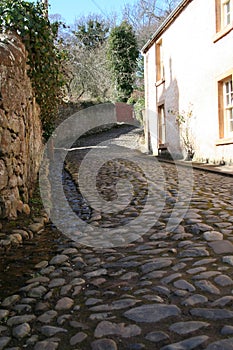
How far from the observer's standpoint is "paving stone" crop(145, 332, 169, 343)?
1.62 metres

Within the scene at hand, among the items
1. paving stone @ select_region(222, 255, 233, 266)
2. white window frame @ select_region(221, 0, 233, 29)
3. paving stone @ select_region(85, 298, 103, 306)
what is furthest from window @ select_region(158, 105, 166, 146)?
paving stone @ select_region(85, 298, 103, 306)

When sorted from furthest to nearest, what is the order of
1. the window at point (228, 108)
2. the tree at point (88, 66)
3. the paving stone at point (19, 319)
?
the tree at point (88, 66) → the window at point (228, 108) → the paving stone at point (19, 319)

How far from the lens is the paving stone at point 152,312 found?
181cm

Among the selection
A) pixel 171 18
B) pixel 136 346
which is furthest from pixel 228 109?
pixel 136 346

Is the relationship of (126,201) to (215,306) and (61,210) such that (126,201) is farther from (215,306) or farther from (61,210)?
(215,306)

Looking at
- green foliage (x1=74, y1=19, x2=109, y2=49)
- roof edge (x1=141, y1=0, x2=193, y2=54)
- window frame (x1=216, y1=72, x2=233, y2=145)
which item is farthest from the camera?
green foliage (x1=74, y1=19, x2=109, y2=49)

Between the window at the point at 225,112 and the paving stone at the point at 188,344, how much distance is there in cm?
828

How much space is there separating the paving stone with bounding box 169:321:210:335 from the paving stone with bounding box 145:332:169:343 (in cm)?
6

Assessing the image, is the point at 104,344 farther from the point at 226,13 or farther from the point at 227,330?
the point at 226,13

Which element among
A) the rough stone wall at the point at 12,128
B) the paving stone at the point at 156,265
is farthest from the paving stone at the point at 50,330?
the rough stone wall at the point at 12,128

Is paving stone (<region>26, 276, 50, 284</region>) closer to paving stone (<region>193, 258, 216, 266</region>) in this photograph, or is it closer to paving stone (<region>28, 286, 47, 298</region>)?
paving stone (<region>28, 286, 47, 298</region>)

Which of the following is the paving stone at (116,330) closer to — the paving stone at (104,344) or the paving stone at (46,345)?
the paving stone at (104,344)

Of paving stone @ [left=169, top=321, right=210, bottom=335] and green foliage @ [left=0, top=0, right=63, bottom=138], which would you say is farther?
green foliage @ [left=0, top=0, right=63, bottom=138]

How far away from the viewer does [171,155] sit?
1319 centimetres
